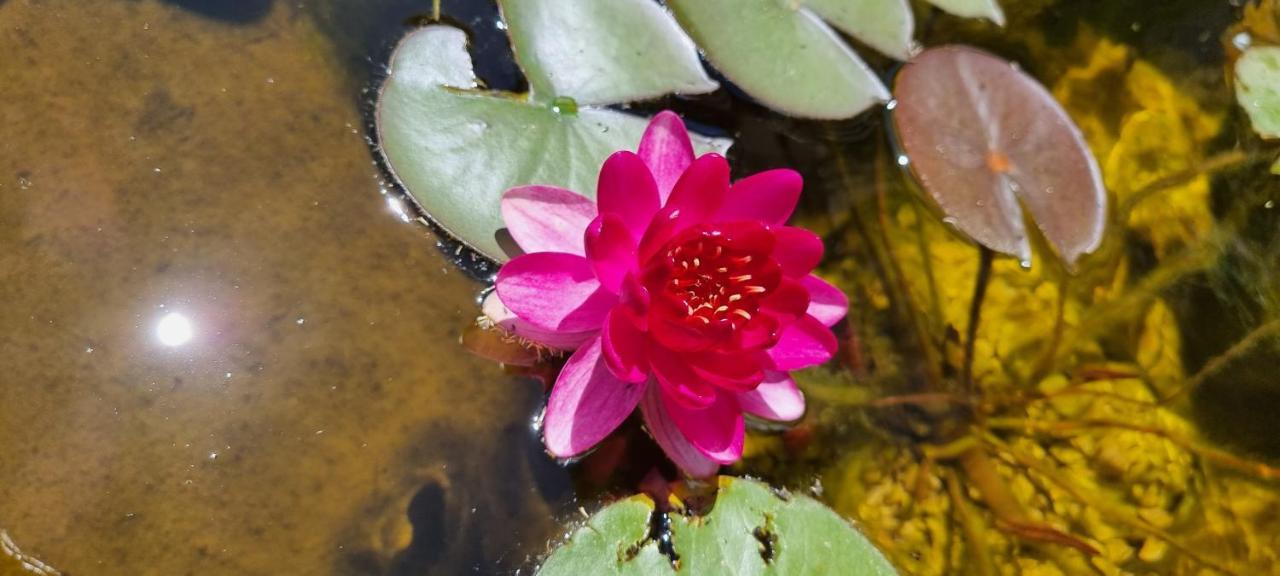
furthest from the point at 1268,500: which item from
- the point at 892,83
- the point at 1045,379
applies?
the point at 892,83

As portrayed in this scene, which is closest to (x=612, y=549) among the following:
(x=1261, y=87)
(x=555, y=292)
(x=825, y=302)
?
(x=555, y=292)

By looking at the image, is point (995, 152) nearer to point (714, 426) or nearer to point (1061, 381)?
point (1061, 381)

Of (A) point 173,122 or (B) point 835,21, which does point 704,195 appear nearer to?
(B) point 835,21

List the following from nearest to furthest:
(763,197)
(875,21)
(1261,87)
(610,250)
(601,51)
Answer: (610,250), (763,197), (601,51), (875,21), (1261,87)

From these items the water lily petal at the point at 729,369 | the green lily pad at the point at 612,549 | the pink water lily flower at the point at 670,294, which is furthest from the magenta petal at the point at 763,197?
the green lily pad at the point at 612,549

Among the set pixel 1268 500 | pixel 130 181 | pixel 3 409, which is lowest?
pixel 1268 500

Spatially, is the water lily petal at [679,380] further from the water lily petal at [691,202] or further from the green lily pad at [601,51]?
the green lily pad at [601,51]
